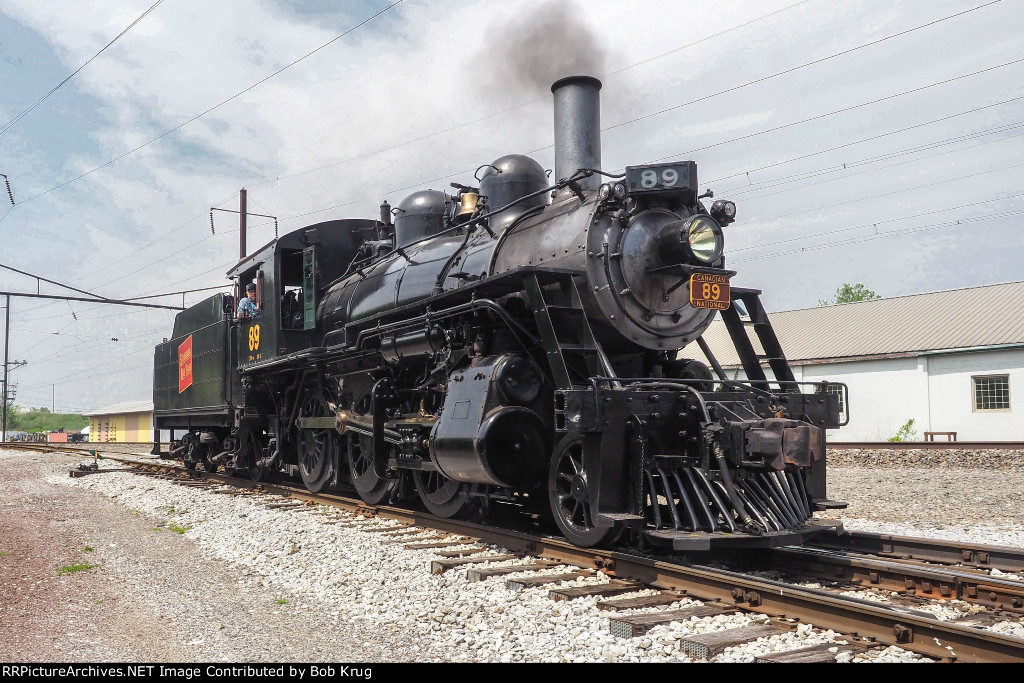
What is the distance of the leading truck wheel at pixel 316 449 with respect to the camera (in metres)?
10.5

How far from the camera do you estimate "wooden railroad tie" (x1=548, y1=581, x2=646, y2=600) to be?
5016 millimetres

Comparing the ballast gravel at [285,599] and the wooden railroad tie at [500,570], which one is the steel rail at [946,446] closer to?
the ballast gravel at [285,599]

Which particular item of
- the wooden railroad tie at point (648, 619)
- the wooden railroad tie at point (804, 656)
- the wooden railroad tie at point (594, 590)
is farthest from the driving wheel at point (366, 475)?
the wooden railroad tie at point (804, 656)

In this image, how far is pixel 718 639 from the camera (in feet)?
13.0

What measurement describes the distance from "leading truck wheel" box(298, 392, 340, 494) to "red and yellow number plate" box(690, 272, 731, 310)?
5591 millimetres

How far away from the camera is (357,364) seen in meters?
9.80

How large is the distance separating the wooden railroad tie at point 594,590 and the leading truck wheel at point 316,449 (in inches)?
228

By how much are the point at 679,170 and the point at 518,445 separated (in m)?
2.66

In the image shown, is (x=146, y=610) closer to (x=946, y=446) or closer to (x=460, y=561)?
(x=460, y=561)

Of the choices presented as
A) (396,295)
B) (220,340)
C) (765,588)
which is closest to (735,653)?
(765,588)

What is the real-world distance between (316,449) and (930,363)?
1912cm

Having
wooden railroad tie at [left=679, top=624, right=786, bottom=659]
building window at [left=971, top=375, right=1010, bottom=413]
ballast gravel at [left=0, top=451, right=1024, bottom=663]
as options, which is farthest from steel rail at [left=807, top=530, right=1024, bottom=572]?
building window at [left=971, top=375, right=1010, bottom=413]

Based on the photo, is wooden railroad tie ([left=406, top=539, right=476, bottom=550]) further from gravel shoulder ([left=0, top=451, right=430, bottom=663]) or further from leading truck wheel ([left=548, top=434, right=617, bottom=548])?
gravel shoulder ([left=0, top=451, right=430, bottom=663])

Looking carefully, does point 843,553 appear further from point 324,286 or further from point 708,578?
point 324,286
